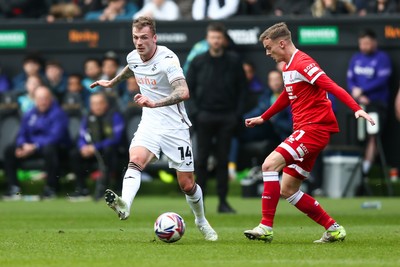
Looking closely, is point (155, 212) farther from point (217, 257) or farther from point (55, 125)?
point (217, 257)

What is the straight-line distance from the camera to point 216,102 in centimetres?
1752

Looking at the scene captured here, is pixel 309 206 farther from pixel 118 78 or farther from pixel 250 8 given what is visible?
pixel 250 8

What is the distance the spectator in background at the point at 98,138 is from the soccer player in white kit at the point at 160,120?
899 centimetres

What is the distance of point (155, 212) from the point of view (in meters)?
17.7

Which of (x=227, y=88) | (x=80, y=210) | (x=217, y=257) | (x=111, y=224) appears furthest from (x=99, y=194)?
(x=217, y=257)

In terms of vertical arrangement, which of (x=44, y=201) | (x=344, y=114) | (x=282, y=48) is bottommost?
(x=44, y=201)

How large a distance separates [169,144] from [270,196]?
1.28 m

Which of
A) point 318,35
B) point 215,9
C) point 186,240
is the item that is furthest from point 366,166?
point 186,240

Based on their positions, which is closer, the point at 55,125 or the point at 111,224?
the point at 111,224

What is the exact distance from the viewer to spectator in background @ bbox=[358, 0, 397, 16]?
21562 mm

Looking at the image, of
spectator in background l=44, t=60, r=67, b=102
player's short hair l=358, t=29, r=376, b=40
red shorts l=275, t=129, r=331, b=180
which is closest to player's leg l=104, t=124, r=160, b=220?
red shorts l=275, t=129, r=331, b=180

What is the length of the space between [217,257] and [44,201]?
1102 cm

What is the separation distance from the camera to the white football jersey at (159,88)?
12227mm

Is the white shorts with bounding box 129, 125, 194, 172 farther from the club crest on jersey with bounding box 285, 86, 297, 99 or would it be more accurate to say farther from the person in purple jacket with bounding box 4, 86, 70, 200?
the person in purple jacket with bounding box 4, 86, 70, 200
